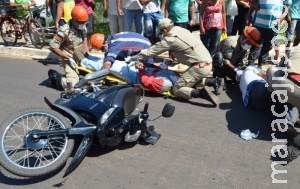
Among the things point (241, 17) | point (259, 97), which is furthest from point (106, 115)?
point (241, 17)

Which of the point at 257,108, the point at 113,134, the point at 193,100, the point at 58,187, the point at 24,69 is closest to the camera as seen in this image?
the point at 58,187

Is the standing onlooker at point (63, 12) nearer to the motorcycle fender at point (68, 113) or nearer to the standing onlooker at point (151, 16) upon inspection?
the standing onlooker at point (151, 16)

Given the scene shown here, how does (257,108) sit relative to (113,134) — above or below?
below

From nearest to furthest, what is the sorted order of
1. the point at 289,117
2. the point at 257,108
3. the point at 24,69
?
the point at 289,117 < the point at 257,108 < the point at 24,69

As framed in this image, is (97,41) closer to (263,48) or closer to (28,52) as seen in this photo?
(263,48)

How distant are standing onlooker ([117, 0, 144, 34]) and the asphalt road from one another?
7.96 feet

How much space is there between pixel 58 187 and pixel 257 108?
3016 mm

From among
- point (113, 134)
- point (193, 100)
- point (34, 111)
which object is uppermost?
point (34, 111)

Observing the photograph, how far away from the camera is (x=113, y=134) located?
4.03m

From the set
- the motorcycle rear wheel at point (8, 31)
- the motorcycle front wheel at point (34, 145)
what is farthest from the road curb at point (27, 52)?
the motorcycle front wheel at point (34, 145)

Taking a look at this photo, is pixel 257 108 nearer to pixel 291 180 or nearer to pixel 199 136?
pixel 199 136

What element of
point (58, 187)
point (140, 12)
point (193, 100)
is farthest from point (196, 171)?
point (140, 12)

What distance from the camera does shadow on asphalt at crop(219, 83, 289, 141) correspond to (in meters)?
4.91

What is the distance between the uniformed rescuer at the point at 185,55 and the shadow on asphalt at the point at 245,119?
29 centimetres
